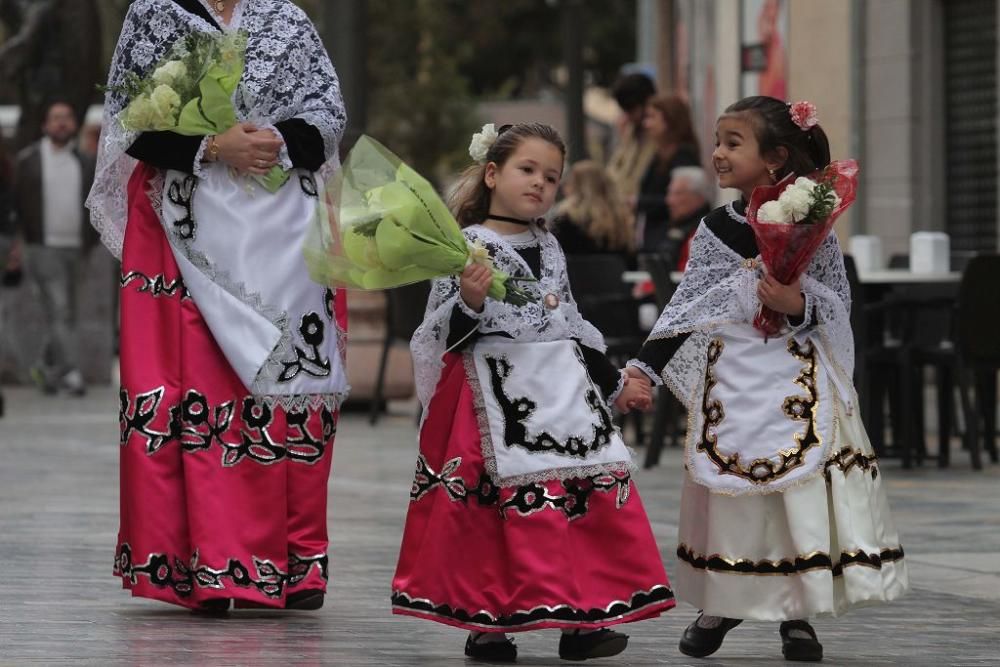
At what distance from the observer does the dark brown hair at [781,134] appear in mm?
6305

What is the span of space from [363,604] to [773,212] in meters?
1.95

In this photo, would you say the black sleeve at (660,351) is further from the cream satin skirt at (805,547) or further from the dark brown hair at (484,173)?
the dark brown hair at (484,173)

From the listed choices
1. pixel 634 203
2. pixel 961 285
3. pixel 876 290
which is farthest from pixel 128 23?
pixel 634 203

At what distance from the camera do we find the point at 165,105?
697cm

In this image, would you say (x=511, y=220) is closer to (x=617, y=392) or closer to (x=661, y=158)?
(x=617, y=392)

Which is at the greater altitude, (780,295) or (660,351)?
(780,295)

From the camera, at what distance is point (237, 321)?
704cm

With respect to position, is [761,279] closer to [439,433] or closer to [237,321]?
[439,433]

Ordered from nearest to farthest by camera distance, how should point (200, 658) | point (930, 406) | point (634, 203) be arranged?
point (200, 658), point (634, 203), point (930, 406)

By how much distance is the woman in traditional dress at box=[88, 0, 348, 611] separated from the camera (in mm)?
6941

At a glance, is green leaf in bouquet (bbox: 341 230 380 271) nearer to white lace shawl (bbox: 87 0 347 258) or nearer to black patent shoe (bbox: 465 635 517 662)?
black patent shoe (bbox: 465 635 517 662)

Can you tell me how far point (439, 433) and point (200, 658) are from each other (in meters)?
0.83

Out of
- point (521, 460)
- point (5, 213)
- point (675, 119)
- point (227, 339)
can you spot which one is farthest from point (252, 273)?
point (5, 213)

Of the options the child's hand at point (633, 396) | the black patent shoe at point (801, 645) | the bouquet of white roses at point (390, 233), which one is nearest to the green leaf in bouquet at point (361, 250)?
the bouquet of white roses at point (390, 233)
